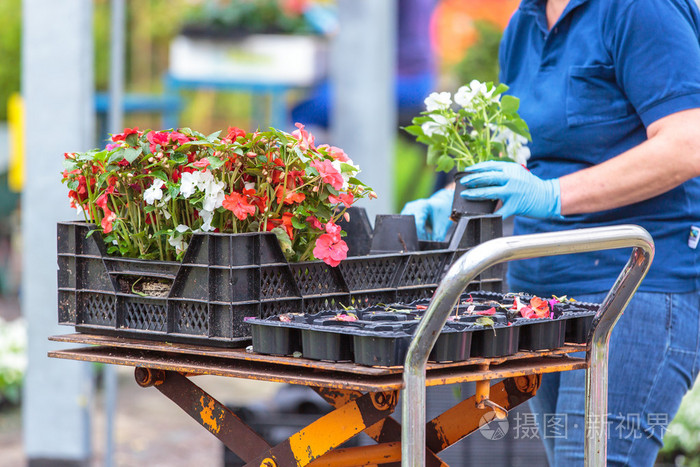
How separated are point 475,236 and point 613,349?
426 mm

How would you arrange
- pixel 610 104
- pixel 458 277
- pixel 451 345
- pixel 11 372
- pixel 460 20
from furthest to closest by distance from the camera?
1. pixel 460 20
2. pixel 11 372
3. pixel 610 104
4. pixel 451 345
5. pixel 458 277

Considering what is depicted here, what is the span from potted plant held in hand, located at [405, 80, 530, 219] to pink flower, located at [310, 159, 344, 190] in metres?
0.46

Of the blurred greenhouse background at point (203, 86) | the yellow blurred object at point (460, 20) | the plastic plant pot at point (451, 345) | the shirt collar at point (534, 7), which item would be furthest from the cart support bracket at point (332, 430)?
the yellow blurred object at point (460, 20)

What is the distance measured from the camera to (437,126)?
2488 mm

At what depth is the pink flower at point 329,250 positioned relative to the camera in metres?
1.98

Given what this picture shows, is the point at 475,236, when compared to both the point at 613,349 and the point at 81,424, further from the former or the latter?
the point at 81,424

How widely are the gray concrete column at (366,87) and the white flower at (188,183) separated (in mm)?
2980

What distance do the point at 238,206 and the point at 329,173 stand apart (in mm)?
199

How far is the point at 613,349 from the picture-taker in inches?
92.0

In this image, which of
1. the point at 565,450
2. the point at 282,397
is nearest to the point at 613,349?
the point at 565,450

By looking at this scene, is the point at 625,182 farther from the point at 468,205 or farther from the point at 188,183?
the point at 188,183

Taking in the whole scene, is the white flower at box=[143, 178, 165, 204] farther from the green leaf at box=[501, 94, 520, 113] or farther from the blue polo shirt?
the blue polo shirt

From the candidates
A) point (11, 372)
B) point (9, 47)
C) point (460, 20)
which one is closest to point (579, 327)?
point (11, 372)

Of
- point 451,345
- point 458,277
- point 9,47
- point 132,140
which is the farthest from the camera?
point 9,47
